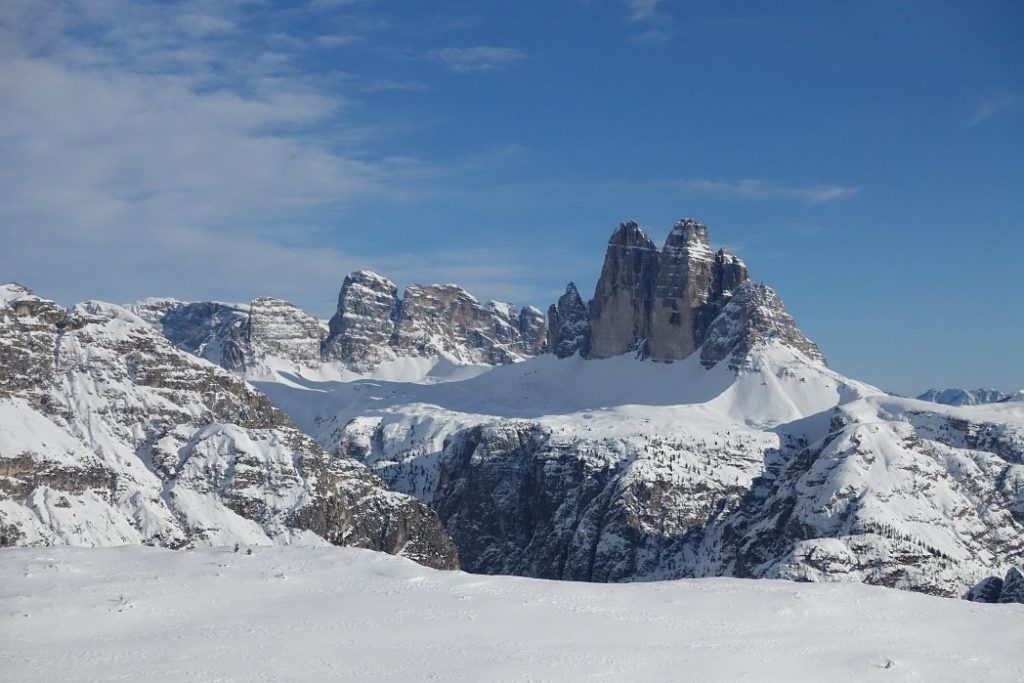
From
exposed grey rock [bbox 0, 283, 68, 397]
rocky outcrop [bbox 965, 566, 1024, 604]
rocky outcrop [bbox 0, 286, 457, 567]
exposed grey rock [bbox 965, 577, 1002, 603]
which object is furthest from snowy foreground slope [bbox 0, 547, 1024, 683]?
exposed grey rock [bbox 0, 283, 68, 397]

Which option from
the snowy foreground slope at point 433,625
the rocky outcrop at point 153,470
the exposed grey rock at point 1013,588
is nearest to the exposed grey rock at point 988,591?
the exposed grey rock at point 1013,588

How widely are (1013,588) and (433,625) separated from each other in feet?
301

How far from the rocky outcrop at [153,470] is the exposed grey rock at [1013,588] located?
272 feet

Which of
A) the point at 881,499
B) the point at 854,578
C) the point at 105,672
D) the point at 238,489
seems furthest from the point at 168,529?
the point at 105,672

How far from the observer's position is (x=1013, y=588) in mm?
129500

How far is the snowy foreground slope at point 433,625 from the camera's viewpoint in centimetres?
5216

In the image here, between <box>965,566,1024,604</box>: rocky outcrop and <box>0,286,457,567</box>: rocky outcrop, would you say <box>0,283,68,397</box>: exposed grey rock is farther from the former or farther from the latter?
<box>965,566,1024,604</box>: rocky outcrop

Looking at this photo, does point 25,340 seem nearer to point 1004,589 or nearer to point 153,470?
point 153,470

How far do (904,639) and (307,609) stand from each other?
29829mm

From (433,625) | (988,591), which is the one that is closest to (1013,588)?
(988,591)

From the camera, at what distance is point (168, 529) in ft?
520

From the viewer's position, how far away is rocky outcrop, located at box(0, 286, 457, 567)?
154 metres

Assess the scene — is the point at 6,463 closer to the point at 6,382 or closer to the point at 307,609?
the point at 6,382

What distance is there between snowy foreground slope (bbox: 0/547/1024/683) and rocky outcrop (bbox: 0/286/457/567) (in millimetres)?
87417
